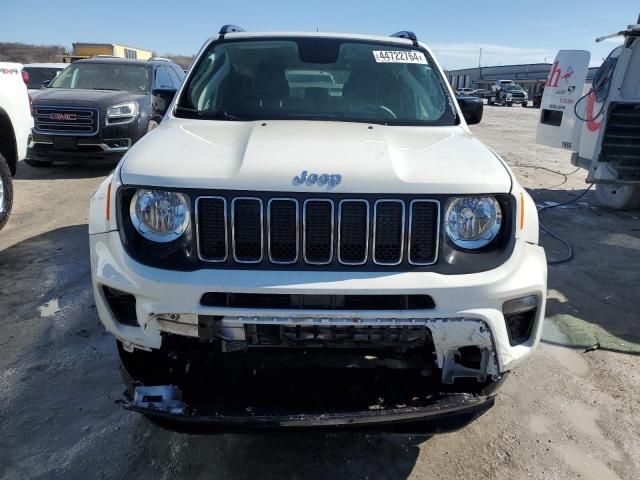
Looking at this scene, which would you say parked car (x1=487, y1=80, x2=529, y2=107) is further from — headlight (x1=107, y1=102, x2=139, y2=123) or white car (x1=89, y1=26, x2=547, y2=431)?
white car (x1=89, y1=26, x2=547, y2=431)

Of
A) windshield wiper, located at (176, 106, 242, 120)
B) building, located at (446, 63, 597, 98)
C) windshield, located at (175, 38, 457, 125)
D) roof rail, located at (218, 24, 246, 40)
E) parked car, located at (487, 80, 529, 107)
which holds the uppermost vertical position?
roof rail, located at (218, 24, 246, 40)

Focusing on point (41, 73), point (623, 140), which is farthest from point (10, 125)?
point (41, 73)

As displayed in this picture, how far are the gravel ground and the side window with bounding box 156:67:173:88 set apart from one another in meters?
6.17

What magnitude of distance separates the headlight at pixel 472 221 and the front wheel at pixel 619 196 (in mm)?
5881

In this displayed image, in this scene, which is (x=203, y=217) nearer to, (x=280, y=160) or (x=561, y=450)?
(x=280, y=160)

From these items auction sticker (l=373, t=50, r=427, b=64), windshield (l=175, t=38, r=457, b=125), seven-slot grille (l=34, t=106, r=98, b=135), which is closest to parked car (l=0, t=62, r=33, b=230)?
seven-slot grille (l=34, t=106, r=98, b=135)

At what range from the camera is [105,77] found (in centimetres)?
984

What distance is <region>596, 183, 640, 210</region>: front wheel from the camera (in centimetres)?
737

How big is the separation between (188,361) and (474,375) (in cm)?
120

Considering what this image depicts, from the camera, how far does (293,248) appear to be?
2.18 m

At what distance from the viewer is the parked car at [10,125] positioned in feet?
19.3

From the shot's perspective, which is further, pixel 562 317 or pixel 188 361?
pixel 562 317

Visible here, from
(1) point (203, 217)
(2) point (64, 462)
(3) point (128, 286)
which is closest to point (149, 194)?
(1) point (203, 217)

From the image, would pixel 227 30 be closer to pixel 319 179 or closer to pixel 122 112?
pixel 319 179
